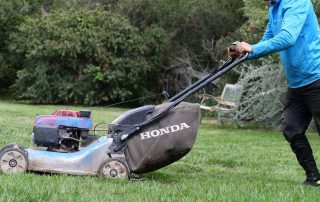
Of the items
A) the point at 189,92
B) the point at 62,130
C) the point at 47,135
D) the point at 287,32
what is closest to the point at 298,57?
the point at 287,32

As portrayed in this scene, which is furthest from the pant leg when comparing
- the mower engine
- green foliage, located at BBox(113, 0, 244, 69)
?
green foliage, located at BBox(113, 0, 244, 69)

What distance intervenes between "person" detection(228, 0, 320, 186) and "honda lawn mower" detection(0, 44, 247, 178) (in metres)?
0.37

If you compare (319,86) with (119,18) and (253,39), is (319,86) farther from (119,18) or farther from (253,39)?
(119,18)

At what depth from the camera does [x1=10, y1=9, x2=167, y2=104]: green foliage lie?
84.7 ft

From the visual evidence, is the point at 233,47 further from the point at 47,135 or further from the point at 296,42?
the point at 47,135

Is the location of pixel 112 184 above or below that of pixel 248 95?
above

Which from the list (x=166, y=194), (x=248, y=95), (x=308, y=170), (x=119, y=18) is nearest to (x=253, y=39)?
(x=248, y=95)

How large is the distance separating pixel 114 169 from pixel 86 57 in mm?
21739

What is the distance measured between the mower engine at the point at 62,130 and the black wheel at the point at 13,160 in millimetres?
216

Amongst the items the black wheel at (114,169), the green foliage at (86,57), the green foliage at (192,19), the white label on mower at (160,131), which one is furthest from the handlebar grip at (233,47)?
the green foliage at (192,19)

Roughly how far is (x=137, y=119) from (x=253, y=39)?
12.9 m

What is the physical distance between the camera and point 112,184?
4.72 meters

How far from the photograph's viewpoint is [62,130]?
17.5 feet

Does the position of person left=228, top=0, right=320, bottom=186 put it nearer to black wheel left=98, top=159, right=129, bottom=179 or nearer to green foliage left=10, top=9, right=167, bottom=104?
black wheel left=98, top=159, right=129, bottom=179
